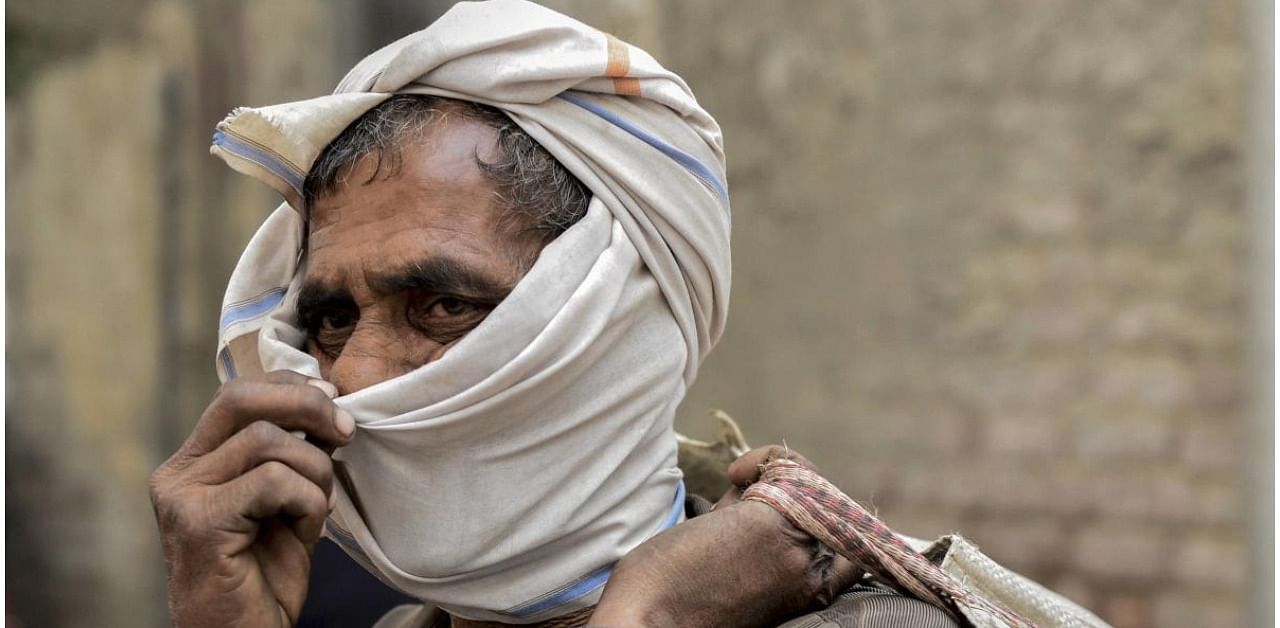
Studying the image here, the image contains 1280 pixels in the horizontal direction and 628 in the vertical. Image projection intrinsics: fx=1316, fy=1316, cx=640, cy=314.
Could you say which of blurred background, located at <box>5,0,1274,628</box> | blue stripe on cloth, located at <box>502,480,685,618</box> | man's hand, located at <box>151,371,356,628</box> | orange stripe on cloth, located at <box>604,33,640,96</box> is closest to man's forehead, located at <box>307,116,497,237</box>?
orange stripe on cloth, located at <box>604,33,640,96</box>

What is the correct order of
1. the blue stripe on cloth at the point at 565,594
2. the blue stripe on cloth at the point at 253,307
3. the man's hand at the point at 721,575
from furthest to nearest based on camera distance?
1. the blue stripe on cloth at the point at 253,307
2. the blue stripe on cloth at the point at 565,594
3. the man's hand at the point at 721,575

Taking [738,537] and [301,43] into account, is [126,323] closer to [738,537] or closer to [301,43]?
[301,43]

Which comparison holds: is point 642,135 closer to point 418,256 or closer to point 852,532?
point 418,256

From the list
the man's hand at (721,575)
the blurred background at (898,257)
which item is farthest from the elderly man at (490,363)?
the blurred background at (898,257)

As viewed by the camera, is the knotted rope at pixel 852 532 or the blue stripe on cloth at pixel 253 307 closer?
the knotted rope at pixel 852 532

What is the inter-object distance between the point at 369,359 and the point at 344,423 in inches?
7.4

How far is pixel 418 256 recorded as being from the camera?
2.20m

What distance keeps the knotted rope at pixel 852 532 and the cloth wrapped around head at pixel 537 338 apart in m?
0.30

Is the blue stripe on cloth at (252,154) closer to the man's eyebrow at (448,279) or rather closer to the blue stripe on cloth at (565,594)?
the man's eyebrow at (448,279)

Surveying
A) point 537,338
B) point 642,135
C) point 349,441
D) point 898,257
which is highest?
point 642,135

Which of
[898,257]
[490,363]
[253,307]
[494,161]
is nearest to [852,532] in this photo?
[490,363]

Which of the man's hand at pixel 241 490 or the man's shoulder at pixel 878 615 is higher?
the man's shoulder at pixel 878 615

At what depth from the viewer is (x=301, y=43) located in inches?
233

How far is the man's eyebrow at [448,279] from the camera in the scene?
2.19 meters
